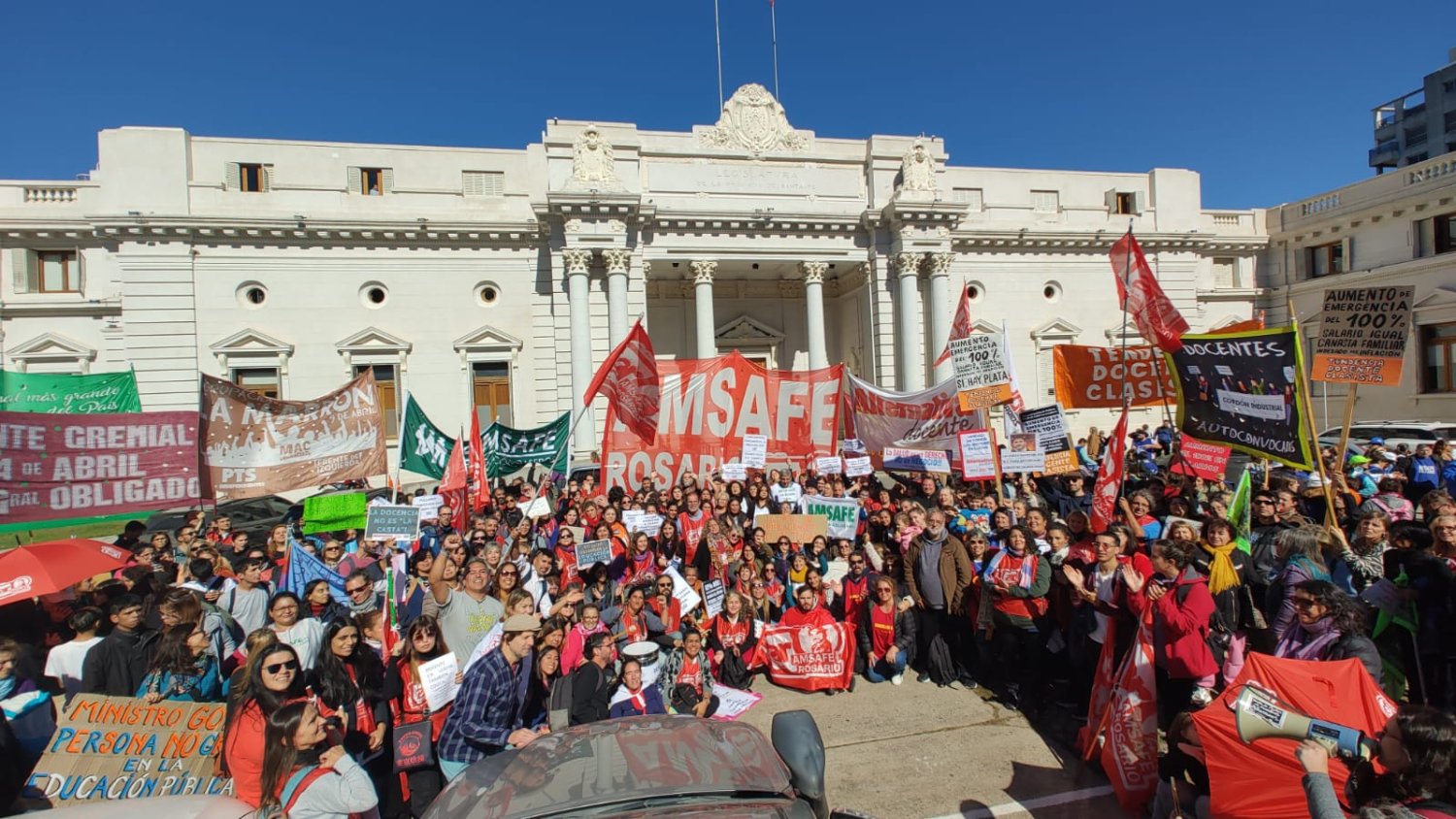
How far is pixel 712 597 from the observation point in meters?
7.09

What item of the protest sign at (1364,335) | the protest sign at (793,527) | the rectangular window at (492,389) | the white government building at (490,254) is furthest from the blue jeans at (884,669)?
the rectangular window at (492,389)

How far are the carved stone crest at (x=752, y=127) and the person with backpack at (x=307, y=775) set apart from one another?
Result: 2169cm

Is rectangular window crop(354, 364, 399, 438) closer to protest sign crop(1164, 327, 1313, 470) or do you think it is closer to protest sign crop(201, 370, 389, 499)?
protest sign crop(201, 370, 389, 499)

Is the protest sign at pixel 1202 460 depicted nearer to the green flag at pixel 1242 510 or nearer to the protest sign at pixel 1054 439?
the protest sign at pixel 1054 439

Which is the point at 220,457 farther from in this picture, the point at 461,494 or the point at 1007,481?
the point at 1007,481

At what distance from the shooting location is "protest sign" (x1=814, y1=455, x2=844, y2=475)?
40.2ft

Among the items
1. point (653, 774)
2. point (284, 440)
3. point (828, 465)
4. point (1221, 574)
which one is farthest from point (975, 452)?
point (284, 440)

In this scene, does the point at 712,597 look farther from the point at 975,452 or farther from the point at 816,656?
the point at 975,452

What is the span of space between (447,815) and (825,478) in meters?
9.51

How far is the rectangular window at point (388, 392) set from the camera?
68.8 feet

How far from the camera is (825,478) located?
11664 mm

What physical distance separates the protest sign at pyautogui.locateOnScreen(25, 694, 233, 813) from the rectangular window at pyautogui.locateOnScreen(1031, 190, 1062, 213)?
2838 centimetres

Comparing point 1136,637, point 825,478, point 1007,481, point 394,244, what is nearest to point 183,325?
point 394,244

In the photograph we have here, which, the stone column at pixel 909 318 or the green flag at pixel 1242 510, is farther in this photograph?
the stone column at pixel 909 318
